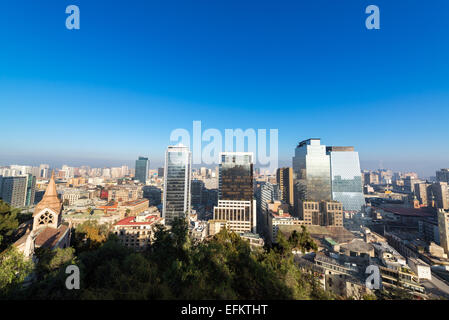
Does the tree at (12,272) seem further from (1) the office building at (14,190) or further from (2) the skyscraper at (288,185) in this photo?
(1) the office building at (14,190)

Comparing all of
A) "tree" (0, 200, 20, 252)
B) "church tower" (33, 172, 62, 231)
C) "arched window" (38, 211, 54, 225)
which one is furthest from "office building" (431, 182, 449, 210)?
"tree" (0, 200, 20, 252)

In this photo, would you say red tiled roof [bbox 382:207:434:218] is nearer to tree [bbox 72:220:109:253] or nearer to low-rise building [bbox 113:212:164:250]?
low-rise building [bbox 113:212:164:250]

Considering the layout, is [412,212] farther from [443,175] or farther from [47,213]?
[47,213]

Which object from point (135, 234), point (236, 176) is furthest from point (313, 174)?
point (135, 234)

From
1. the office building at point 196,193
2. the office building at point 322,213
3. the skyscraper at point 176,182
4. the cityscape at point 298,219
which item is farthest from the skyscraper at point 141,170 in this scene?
the office building at point 322,213

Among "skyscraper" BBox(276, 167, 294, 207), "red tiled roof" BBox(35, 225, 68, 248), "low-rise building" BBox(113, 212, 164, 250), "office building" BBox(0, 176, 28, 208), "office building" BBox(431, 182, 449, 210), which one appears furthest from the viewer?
"skyscraper" BBox(276, 167, 294, 207)
